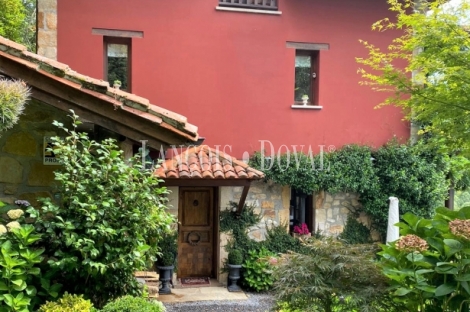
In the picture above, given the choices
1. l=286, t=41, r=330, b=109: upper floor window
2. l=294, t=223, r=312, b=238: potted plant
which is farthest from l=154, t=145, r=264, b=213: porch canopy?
l=286, t=41, r=330, b=109: upper floor window

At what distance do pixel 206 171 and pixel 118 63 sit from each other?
3200 mm

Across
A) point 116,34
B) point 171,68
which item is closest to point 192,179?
point 171,68

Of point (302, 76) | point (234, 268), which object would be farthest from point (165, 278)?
point (302, 76)

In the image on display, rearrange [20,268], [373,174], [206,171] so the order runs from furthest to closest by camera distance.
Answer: [373,174]
[206,171]
[20,268]

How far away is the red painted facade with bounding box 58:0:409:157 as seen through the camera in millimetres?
7934

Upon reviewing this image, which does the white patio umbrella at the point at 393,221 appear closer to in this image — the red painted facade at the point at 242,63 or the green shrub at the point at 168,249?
the red painted facade at the point at 242,63

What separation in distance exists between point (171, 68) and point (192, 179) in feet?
8.48

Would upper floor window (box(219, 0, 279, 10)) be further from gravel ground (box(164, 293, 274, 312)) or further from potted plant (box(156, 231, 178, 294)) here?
gravel ground (box(164, 293, 274, 312))

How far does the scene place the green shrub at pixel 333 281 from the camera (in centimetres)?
344

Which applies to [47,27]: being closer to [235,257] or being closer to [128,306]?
[235,257]

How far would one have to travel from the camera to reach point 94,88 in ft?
10.7

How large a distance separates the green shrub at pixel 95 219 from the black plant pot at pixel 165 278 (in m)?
4.40

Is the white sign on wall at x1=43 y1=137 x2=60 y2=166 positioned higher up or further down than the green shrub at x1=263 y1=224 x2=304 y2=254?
higher up

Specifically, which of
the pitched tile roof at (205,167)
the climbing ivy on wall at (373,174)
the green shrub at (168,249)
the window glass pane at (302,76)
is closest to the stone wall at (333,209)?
the climbing ivy on wall at (373,174)
